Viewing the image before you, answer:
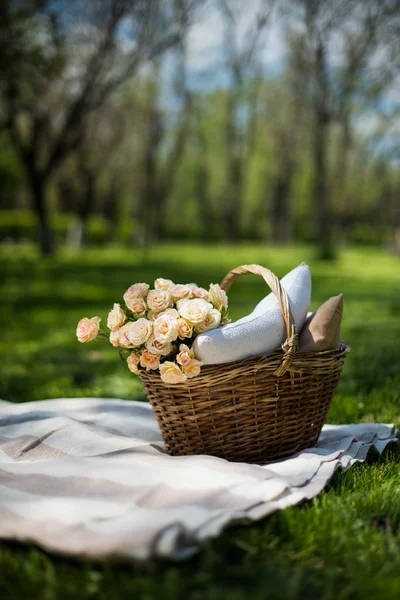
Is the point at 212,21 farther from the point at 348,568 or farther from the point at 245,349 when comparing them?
the point at 348,568

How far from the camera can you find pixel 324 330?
316 cm

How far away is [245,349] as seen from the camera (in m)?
2.97

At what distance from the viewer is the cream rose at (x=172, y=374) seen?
2.88 meters

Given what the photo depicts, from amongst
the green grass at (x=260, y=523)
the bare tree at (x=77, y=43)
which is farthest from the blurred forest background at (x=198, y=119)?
the green grass at (x=260, y=523)

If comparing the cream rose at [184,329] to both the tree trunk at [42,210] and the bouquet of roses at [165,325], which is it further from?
the tree trunk at [42,210]

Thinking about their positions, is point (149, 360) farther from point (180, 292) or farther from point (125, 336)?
point (180, 292)

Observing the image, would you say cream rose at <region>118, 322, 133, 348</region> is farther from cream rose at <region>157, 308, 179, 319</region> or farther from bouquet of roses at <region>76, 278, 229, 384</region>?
cream rose at <region>157, 308, 179, 319</region>

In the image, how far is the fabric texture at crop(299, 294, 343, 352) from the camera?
3.16m

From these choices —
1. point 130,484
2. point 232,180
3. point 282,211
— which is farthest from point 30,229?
point 130,484

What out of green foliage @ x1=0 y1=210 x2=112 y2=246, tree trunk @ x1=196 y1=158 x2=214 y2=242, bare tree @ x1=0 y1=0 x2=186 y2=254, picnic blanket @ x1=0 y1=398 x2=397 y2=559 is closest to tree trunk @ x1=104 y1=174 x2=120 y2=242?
tree trunk @ x1=196 y1=158 x2=214 y2=242

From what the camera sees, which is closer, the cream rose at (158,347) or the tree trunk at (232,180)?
the cream rose at (158,347)

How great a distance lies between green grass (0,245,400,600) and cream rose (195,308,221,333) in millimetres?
875

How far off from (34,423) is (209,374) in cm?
116

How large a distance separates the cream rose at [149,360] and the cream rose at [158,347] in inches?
0.9
